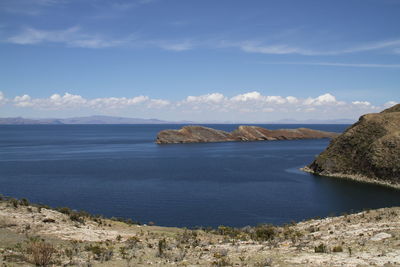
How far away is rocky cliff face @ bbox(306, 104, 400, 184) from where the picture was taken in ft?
226

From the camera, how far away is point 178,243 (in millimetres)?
23516

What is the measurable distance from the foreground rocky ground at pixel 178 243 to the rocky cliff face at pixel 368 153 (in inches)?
1539

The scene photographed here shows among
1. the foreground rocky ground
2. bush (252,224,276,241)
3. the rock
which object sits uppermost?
the rock

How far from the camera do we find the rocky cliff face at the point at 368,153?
68.8m

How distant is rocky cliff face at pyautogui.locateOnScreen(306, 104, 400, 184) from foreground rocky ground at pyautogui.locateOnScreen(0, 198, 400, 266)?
3910 centimetres

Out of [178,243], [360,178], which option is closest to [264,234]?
[178,243]

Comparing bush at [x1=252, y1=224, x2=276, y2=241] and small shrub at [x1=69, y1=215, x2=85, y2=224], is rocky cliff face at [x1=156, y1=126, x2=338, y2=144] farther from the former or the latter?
bush at [x1=252, y1=224, x2=276, y2=241]

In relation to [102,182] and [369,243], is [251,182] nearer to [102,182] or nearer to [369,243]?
[102,182]

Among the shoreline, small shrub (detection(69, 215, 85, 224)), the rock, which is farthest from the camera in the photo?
the shoreline

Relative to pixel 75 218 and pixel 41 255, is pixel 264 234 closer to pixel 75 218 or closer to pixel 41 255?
pixel 75 218

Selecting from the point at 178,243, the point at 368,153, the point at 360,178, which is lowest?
the point at 360,178

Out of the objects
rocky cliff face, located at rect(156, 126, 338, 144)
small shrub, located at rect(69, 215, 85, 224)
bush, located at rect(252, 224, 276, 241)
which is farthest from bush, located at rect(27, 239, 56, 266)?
rocky cliff face, located at rect(156, 126, 338, 144)

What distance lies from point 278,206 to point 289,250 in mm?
26953

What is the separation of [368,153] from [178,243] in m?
61.2
